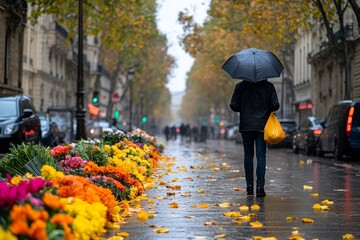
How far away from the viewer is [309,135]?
→ 103ft

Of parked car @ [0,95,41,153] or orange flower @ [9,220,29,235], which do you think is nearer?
orange flower @ [9,220,29,235]

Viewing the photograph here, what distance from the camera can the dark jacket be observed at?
35.4 feet

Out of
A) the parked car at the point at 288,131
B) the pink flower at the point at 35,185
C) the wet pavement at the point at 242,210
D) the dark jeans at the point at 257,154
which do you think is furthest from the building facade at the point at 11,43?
the pink flower at the point at 35,185

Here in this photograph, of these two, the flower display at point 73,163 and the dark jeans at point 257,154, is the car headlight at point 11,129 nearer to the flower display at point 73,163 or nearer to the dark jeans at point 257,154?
the dark jeans at point 257,154

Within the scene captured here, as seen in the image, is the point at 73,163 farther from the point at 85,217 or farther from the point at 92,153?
the point at 85,217

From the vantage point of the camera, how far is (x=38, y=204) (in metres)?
5.14

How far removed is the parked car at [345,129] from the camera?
24.2 meters

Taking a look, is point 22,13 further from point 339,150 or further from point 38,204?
point 38,204

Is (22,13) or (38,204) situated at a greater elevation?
(22,13)

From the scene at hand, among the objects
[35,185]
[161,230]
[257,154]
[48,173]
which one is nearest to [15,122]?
[257,154]

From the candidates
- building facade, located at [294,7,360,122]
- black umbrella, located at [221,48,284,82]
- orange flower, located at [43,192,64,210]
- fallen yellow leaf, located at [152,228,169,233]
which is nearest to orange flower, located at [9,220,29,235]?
orange flower, located at [43,192,64,210]

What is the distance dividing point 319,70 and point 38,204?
5135 cm

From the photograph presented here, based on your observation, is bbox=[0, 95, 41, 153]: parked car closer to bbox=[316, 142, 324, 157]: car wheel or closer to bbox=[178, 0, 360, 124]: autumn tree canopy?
bbox=[178, 0, 360, 124]: autumn tree canopy

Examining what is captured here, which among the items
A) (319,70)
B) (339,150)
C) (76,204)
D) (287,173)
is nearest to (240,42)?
(319,70)
